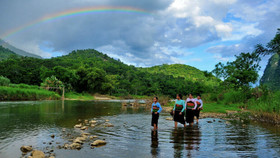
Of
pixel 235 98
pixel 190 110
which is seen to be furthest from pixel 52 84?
pixel 190 110

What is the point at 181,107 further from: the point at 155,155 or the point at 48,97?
the point at 48,97

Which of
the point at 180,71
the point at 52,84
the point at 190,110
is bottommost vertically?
the point at 190,110

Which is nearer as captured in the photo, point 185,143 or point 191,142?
point 185,143

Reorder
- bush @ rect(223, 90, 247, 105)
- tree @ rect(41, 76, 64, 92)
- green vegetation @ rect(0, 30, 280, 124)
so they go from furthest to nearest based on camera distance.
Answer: tree @ rect(41, 76, 64, 92) < bush @ rect(223, 90, 247, 105) < green vegetation @ rect(0, 30, 280, 124)

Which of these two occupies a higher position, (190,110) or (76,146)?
(190,110)

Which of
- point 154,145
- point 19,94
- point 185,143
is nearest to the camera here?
point 154,145

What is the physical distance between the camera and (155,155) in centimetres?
784

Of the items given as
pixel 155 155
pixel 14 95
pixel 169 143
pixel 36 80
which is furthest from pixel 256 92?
pixel 36 80

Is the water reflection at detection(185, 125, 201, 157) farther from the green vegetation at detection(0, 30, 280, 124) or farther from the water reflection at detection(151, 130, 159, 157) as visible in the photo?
the green vegetation at detection(0, 30, 280, 124)

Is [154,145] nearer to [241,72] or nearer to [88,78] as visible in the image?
[241,72]

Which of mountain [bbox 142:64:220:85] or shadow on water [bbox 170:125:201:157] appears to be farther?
mountain [bbox 142:64:220:85]

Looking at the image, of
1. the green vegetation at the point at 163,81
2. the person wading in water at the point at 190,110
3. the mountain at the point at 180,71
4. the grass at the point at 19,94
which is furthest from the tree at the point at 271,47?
the mountain at the point at 180,71

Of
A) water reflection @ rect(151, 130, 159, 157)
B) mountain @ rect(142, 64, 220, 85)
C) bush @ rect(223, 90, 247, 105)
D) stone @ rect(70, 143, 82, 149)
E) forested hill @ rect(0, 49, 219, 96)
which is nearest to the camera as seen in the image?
water reflection @ rect(151, 130, 159, 157)

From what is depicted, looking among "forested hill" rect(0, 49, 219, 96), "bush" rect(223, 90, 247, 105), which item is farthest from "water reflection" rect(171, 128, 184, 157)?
"forested hill" rect(0, 49, 219, 96)
